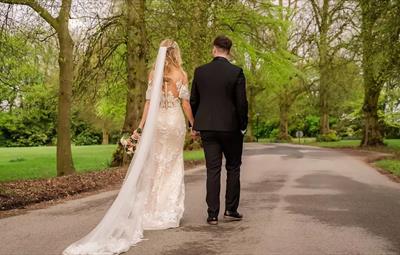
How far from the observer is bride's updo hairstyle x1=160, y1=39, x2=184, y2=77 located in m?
7.32

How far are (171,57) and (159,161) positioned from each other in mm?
1399

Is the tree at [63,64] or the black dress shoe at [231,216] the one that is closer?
the black dress shoe at [231,216]

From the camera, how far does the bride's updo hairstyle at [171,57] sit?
7.32m

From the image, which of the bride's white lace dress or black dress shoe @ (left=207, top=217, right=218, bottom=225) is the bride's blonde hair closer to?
the bride's white lace dress

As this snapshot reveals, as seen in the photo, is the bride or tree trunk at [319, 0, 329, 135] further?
tree trunk at [319, 0, 329, 135]

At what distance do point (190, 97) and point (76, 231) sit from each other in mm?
2238

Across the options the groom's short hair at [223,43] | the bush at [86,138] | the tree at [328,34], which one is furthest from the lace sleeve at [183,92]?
the bush at [86,138]

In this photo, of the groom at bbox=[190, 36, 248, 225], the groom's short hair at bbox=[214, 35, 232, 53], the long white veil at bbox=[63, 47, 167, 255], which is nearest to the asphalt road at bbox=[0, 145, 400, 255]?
the long white veil at bbox=[63, 47, 167, 255]

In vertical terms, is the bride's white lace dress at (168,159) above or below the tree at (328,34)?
below

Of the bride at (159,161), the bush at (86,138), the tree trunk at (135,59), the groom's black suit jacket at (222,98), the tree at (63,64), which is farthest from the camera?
the bush at (86,138)

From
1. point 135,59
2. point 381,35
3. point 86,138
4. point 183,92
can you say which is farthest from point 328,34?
point 86,138

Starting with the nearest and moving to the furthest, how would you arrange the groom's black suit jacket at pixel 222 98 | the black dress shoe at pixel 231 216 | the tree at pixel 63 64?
the groom's black suit jacket at pixel 222 98
the black dress shoe at pixel 231 216
the tree at pixel 63 64

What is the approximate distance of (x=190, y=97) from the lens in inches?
286

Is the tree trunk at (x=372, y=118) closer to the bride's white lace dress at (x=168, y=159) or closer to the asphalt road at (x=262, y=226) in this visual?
the asphalt road at (x=262, y=226)
